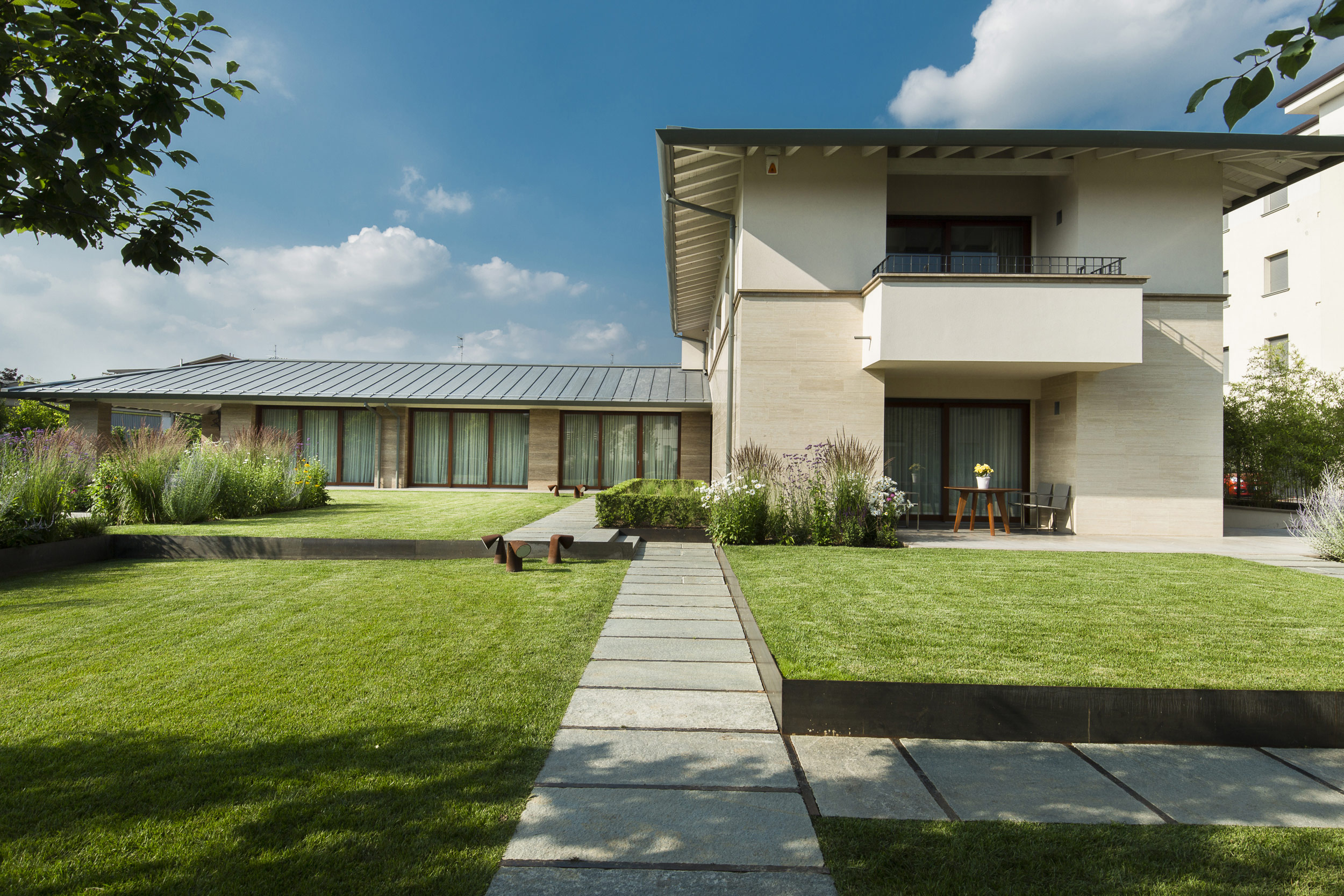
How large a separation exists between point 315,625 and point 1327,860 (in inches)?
216

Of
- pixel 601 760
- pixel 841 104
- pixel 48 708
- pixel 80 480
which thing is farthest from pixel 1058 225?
pixel 80 480

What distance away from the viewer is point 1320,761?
2.98 meters

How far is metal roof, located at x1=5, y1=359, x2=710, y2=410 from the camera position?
17.0 m

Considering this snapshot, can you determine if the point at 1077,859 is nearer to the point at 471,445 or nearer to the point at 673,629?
the point at 673,629

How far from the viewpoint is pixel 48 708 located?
320 cm

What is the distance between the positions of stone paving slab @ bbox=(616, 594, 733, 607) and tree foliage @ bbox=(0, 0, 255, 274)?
402cm

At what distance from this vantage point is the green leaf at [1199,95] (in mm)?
1675

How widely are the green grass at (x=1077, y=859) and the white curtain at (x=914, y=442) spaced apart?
382 inches

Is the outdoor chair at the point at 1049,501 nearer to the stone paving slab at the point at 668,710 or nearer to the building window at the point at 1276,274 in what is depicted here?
the stone paving slab at the point at 668,710

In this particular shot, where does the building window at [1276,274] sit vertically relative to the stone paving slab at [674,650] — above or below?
above

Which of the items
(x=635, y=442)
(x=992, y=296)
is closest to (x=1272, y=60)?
(x=992, y=296)

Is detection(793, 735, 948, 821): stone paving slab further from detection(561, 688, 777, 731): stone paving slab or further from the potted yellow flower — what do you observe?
the potted yellow flower

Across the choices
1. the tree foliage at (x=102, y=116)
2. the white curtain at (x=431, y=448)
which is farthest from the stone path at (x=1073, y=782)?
the white curtain at (x=431, y=448)

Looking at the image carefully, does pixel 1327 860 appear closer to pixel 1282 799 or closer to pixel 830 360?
pixel 1282 799
